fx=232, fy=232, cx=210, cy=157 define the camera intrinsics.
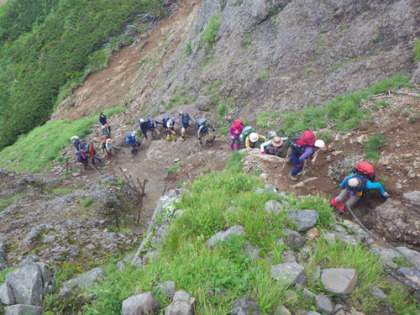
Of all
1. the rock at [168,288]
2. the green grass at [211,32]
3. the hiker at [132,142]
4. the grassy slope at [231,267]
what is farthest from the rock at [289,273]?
the green grass at [211,32]

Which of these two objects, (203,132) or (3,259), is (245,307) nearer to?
(3,259)

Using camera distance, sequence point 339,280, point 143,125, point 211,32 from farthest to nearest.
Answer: point 211,32 < point 143,125 < point 339,280

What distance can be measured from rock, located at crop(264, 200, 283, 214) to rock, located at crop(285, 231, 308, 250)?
0.53m

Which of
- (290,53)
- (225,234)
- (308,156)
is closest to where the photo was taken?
(225,234)

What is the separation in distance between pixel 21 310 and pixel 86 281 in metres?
0.96

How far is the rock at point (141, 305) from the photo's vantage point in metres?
2.62

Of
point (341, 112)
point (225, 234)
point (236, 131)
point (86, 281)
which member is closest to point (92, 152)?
point (236, 131)

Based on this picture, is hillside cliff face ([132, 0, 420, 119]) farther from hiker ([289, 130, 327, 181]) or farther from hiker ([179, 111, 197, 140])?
hiker ([289, 130, 327, 181])

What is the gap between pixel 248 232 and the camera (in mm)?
3742

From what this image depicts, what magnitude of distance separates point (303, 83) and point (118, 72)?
70.7 feet

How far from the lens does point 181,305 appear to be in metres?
2.56

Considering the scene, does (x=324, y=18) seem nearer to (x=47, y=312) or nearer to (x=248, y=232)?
(x=248, y=232)

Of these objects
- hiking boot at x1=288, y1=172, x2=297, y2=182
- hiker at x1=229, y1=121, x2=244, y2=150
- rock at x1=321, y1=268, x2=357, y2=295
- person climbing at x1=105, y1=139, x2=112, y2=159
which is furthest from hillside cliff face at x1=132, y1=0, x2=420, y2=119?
rock at x1=321, y1=268, x2=357, y2=295

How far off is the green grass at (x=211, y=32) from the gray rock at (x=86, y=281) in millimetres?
17798
